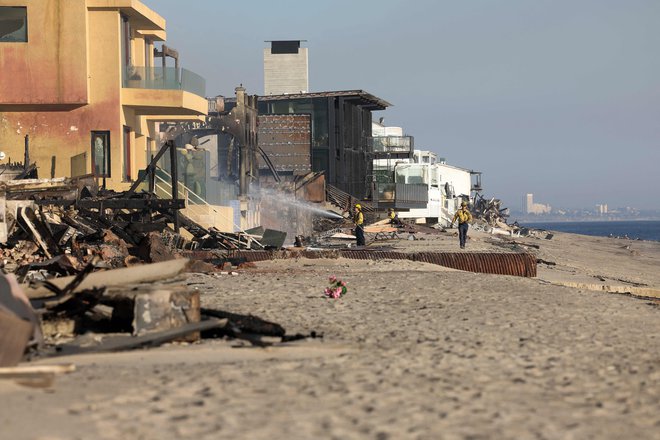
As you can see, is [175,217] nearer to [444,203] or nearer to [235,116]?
[235,116]

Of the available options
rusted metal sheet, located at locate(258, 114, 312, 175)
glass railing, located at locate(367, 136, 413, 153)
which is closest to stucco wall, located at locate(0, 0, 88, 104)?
rusted metal sheet, located at locate(258, 114, 312, 175)

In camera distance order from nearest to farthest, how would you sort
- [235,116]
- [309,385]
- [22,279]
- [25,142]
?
[309,385] < [22,279] < [25,142] < [235,116]

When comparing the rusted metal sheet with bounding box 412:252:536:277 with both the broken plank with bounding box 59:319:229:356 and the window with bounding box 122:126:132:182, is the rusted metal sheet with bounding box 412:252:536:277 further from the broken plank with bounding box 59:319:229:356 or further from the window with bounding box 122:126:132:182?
the broken plank with bounding box 59:319:229:356

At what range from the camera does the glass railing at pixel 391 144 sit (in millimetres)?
71000

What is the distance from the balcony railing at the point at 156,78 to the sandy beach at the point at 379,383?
20785mm

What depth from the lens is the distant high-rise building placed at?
74.8m

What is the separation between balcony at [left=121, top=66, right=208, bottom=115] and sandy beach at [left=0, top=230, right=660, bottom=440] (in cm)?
2049

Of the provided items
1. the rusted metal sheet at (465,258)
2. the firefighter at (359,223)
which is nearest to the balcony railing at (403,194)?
the firefighter at (359,223)

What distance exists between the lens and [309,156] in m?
58.9

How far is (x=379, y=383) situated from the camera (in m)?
8.06

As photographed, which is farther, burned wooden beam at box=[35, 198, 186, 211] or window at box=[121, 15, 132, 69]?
window at box=[121, 15, 132, 69]

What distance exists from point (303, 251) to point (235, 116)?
22.3 m

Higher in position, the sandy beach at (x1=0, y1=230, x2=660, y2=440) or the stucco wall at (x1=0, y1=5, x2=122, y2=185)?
the stucco wall at (x1=0, y1=5, x2=122, y2=185)

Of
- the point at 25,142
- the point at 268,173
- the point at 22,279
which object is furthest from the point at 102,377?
the point at 268,173
